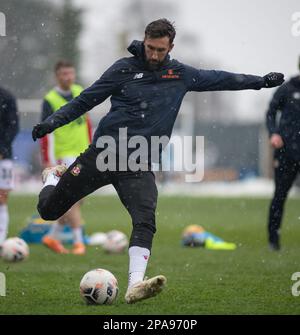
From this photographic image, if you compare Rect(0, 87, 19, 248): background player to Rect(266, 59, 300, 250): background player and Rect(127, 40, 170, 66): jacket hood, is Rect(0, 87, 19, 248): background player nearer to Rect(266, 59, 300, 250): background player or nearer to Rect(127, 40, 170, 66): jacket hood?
Result: Rect(266, 59, 300, 250): background player

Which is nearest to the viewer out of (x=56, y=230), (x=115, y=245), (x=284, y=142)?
(x=284, y=142)

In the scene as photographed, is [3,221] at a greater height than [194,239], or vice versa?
[3,221]

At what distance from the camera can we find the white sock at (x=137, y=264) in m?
7.32

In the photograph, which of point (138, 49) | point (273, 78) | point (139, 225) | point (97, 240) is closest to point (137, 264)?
point (139, 225)

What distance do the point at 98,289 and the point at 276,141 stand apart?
509 centimetres

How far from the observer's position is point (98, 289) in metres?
7.38

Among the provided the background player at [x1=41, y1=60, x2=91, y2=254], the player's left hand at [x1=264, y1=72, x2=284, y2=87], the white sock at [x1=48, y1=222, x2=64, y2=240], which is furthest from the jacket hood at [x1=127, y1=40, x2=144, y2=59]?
the white sock at [x1=48, y1=222, x2=64, y2=240]

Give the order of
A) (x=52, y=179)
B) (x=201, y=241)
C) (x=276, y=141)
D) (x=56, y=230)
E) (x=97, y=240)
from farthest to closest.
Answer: (x=97, y=240)
(x=201, y=241)
(x=56, y=230)
(x=276, y=141)
(x=52, y=179)

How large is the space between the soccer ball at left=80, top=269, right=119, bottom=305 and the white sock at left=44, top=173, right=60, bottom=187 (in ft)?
3.89

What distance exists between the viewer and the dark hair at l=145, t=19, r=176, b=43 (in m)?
7.50

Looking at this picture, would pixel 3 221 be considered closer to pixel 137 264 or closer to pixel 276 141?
pixel 276 141

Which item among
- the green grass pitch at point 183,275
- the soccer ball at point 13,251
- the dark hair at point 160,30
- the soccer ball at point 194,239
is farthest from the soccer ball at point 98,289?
the soccer ball at point 194,239

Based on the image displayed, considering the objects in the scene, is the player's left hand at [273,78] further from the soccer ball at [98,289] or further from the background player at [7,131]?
the background player at [7,131]
